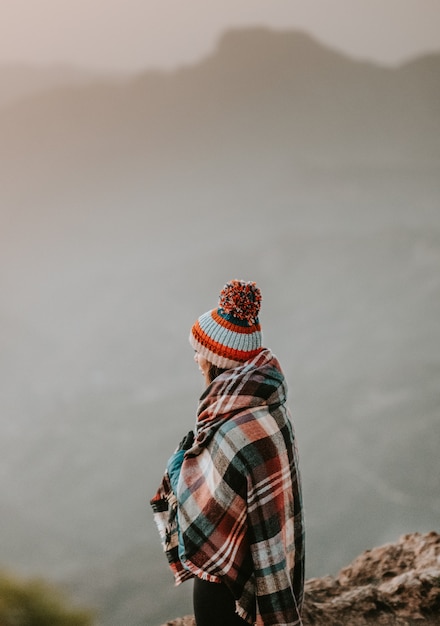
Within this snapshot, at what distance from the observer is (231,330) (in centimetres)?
121

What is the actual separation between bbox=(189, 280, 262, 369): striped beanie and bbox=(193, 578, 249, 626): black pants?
1.66 ft

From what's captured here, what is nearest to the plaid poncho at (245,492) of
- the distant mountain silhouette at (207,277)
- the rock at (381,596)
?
the rock at (381,596)

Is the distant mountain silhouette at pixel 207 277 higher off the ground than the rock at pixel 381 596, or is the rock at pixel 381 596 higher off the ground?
the distant mountain silhouette at pixel 207 277

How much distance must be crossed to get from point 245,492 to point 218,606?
303 millimetres

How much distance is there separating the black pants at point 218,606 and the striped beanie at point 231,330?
20.0 inches

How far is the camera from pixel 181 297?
3.30 metres

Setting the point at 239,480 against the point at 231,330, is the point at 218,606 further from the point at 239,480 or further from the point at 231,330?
the point at 231,330

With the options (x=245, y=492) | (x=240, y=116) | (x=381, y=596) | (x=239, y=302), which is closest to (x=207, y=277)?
(x=240, y=116)

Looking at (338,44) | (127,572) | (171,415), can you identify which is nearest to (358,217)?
(338,44)

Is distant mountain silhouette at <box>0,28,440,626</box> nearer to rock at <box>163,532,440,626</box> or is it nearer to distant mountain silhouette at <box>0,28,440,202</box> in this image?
distant mountain silhouette at <box>0,28,440,202</box>

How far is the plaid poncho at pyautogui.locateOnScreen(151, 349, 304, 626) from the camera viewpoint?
117 cm

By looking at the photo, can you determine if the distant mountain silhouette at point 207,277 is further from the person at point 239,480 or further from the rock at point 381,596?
the person at point 239,480

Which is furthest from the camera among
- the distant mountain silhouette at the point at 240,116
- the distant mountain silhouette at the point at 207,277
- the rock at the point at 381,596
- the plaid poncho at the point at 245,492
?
the distant mountain silhouette at the point at 240,116

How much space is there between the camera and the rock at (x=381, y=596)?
6.40 ft
